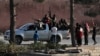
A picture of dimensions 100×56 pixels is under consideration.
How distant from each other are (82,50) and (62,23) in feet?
47.2

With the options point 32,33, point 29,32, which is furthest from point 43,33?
point 29,32

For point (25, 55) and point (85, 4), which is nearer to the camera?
point (25, 55)

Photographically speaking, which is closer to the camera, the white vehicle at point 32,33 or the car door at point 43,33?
the white vehicle at point 32,33

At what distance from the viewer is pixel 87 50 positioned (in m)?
18.2

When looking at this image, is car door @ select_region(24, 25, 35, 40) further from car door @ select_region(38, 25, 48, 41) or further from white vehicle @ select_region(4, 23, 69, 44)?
car door @ select_region(38, 25, 48, 41)

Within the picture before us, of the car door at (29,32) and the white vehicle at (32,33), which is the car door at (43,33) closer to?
the white vehicle at (32,33)

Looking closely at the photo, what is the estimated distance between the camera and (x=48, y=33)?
3056 centimetres

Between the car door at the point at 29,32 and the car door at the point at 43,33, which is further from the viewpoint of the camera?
the car door at the point at 43,33

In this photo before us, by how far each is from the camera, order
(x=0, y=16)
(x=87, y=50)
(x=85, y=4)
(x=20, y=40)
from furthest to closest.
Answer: (x=85, y=4) → (x=0, y=16) → (x=20, y=40) → (x=87, y=50)

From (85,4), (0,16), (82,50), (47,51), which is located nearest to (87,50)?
(82,50)

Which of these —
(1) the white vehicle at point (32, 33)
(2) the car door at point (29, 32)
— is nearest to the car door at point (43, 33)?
(1) the white vehicle at point (32, 33)

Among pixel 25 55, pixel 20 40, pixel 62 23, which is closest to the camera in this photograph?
pixel 25 55

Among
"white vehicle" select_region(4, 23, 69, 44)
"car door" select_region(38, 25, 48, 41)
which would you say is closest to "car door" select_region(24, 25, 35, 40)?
"white vehicle" select_region(4, 23, 69, 44)

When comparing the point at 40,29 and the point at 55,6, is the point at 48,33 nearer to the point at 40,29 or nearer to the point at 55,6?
the point at 40,29
